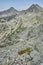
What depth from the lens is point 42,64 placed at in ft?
64.7

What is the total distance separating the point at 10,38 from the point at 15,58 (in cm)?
1978

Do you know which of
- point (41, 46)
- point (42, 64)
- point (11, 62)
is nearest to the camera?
point (42, 64)

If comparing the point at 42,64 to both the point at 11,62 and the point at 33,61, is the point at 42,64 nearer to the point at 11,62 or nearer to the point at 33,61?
the point at 33,61

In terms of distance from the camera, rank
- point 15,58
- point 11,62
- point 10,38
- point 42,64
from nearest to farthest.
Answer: point 42,64 < point 11,62 < point 15,58 < point 10,38

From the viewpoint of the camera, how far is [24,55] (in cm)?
2350

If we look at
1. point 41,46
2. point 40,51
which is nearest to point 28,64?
point 40,51

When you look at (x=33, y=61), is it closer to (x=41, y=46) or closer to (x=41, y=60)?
(x=41, y=60)

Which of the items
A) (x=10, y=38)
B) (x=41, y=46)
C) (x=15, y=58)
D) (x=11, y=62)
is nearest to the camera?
(x=11, y=62)

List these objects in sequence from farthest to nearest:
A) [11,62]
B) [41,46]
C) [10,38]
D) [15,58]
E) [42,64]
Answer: [10,38] → [41,46] → [15,58] → [11,62] → [42,64]

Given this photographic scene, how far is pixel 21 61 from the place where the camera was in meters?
21.5

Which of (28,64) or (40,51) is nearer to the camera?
(28,64)

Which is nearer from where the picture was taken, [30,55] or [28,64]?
[28,64]

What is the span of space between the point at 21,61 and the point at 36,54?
2712 millimetres

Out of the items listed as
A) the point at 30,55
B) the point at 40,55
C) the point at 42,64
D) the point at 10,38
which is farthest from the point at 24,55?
the point at 10,38
